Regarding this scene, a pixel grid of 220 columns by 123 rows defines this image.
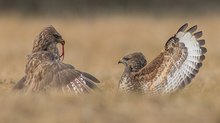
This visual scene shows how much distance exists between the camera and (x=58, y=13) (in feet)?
78.3

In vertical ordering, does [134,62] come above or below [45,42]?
below

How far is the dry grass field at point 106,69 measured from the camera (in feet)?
26.7

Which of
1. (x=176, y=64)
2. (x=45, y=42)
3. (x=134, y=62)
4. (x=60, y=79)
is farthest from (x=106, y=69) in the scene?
(x=60, y=79)

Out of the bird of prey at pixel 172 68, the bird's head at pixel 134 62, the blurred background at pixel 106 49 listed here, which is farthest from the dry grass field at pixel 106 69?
the bird's head at pixel 134 62

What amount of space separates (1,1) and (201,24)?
6.25 m

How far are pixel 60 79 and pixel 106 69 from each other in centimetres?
442

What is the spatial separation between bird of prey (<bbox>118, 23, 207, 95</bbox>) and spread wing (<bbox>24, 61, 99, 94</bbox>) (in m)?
0.56

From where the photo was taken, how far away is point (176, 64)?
32.6 ft

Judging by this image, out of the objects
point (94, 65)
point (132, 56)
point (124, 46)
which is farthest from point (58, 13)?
point (132, 56)

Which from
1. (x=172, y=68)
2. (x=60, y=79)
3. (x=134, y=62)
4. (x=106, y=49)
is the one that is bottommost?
(x=60, y=79)

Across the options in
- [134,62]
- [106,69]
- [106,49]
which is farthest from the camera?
[106,49]

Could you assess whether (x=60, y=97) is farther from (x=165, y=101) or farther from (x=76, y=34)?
(x=76, y=34)

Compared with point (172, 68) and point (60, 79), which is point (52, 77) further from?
point (172, 68)

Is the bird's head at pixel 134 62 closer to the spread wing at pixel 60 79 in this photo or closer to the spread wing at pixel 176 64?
the spread wing at pixel 176 64
